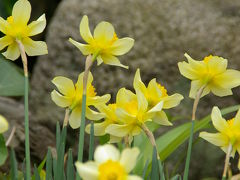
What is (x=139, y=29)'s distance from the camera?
2377 mm

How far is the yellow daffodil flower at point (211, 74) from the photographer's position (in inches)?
35.8

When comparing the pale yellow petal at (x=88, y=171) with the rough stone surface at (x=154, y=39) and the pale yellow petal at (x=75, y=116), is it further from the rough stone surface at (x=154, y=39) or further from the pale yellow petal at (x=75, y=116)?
the rough stone surface at (x=154, y=39)

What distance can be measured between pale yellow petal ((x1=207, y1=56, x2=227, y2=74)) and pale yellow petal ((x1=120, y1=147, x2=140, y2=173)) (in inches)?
13.1

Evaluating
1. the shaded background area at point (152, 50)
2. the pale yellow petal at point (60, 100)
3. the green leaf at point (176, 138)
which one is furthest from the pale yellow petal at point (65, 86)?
the shaded background area at point (152, 50)

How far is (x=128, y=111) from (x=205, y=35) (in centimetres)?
150

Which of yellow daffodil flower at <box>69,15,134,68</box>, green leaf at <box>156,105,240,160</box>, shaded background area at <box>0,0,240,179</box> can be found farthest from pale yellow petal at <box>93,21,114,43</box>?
shaded background area at <box>0,0,240,179</box>

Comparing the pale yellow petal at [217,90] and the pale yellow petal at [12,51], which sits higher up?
the pale yellow petal at [12,51]

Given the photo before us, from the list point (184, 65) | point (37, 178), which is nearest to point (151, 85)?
point (184, 65)

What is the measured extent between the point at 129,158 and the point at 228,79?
37cm

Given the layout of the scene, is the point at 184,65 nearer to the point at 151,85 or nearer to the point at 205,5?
the point at 151,85

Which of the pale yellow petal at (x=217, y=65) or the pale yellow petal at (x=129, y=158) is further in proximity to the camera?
the pale yellow petal at (x=217, y=65)

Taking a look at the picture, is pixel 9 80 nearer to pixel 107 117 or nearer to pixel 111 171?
pixel 107 117

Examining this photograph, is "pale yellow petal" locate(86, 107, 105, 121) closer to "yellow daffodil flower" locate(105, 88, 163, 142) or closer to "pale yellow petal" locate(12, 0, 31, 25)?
"yellow daffodil flower" locate(105, 88, 163, 142)

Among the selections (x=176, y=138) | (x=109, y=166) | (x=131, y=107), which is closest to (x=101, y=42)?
(x=131, y=107)
